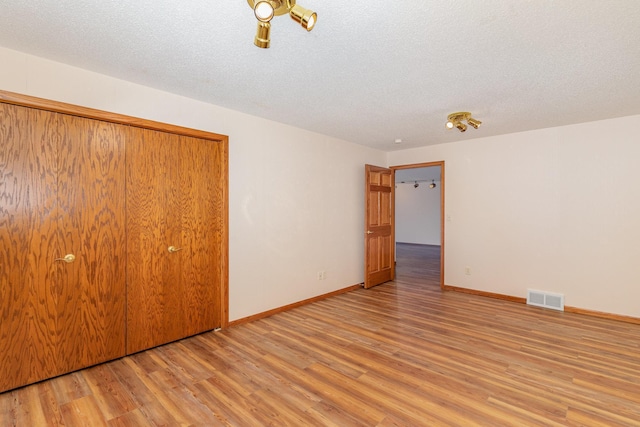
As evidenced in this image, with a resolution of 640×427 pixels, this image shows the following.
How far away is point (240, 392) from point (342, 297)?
2.59 metres

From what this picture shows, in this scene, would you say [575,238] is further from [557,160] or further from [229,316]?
[229,316]

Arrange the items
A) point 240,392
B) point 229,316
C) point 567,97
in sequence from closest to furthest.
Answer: point 240,392 < point 567,97 < point 229,316

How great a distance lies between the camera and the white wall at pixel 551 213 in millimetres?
3596

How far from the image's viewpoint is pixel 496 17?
1.73m

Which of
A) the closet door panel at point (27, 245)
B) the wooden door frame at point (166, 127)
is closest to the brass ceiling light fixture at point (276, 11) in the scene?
the wooden door frame at point (166, 127)

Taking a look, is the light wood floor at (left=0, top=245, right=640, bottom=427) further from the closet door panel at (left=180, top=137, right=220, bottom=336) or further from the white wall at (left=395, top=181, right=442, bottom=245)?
the white wall at (left=395, top=181, right=442, bottom=245)

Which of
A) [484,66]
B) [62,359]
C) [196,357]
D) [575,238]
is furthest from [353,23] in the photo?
[575,238]

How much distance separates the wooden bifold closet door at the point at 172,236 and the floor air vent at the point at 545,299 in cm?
414

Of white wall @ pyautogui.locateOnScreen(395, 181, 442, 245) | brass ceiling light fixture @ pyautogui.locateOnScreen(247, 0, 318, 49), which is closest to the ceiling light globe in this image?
brass ceiling light fixture @ pyautogui.locateOnScreen(247, 0, 318, 49)

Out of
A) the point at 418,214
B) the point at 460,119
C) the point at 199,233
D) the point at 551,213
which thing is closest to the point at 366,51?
the point at 460,119

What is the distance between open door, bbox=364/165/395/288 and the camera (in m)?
5.01

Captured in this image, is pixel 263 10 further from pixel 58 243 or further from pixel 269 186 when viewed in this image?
pixel 269 186

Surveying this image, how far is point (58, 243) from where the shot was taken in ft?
7.71

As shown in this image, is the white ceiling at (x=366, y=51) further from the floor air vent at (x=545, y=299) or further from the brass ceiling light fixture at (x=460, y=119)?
the floor air vent at (x=545, y=299)
